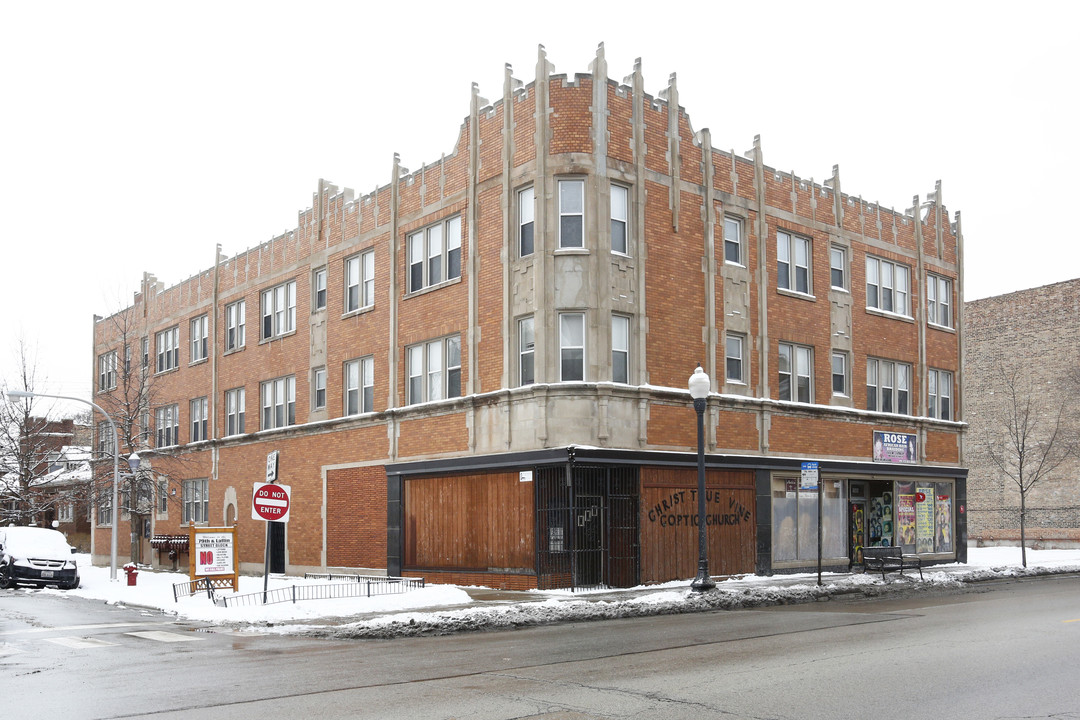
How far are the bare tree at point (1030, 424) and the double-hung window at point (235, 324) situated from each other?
109 feet

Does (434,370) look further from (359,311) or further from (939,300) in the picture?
(939,300)

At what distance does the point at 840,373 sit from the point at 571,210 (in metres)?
12.0

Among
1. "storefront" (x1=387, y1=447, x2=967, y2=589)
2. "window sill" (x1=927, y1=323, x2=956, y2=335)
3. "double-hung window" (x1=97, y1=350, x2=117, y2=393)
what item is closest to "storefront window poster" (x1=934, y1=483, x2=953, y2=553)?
"storefront" (x1=387, y1=447, x2=967, y2=589)

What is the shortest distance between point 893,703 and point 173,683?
25.1ft

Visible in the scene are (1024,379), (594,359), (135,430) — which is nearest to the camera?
(594,359)

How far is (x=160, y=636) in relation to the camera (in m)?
17.2

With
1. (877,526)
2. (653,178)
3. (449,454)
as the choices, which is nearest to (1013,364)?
(877,526)

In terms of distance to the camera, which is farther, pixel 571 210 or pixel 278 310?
pixel 278 310

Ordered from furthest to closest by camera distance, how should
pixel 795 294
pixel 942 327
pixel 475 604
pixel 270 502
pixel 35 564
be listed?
pixel 942 327, pixel 795 294, pixel 35 564, pixel 475 604, pixel 270 502

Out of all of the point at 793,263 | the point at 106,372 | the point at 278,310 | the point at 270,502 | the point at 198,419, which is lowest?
the point at 270,502

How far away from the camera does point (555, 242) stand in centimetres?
2586

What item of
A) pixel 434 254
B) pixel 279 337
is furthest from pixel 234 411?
pixel 434 254

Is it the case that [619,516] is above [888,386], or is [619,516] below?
below

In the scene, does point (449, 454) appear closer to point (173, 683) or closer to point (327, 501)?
point (327, 501)
